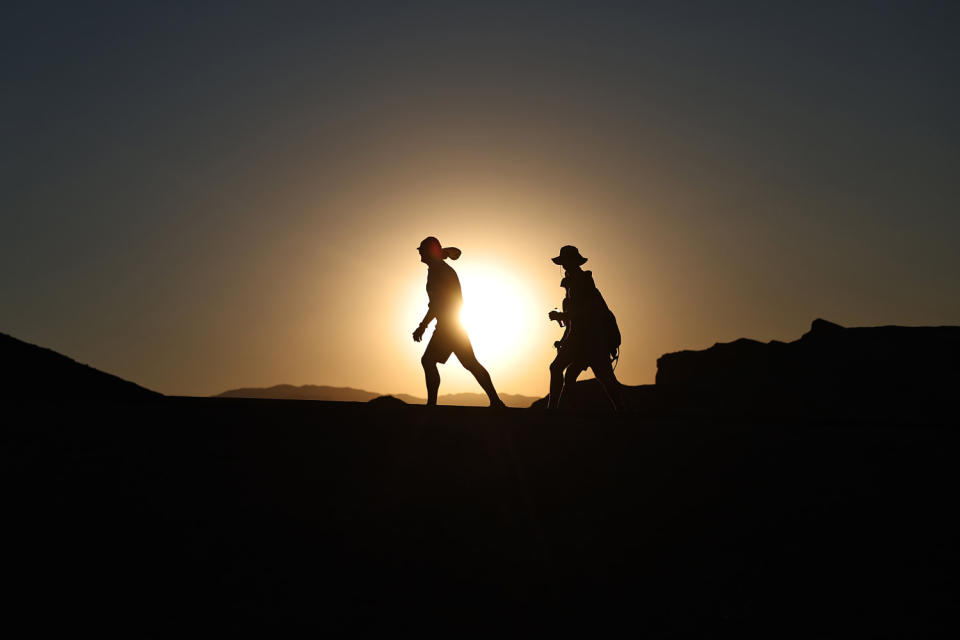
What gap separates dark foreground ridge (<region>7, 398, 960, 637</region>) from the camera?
5918 millimetres

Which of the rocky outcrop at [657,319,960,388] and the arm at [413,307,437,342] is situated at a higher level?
the rocky outcrop at [657,319,960,388]

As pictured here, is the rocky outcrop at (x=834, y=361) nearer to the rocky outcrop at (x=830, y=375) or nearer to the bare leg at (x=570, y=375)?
the rocky outcrop at (x=830, y=375)

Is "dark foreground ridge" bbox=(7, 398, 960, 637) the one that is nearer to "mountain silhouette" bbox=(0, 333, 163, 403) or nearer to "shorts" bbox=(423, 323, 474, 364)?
"shorts" bbox=(423, 323, 474, 364)

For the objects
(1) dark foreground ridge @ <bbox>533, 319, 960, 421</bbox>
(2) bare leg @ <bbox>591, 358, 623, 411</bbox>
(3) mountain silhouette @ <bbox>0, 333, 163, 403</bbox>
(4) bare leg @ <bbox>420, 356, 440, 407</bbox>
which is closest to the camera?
(4) bare leg @ <bbox>420, 356, 440, 407</bbox>

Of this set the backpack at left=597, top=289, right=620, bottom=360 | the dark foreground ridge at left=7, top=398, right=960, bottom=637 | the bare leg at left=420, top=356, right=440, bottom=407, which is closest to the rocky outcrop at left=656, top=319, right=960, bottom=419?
the backpack at left=597, top=289, right=620, bottom=360

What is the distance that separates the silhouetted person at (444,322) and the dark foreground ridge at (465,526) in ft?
7.42

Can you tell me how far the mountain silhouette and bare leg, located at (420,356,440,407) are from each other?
274 inches

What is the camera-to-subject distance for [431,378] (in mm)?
11703

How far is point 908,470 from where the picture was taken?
849 cm

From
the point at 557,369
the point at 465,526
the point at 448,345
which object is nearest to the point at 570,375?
the point at 557,369

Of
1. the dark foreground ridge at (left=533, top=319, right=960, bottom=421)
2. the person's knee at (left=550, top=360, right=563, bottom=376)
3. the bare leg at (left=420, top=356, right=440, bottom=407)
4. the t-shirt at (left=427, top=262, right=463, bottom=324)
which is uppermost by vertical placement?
the dark foreground ridge at (left=533, top=319, right=960, bottom=421)

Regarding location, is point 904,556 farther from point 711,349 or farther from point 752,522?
point 711,349

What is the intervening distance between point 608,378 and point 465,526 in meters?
6.86

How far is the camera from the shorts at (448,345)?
11.8m
